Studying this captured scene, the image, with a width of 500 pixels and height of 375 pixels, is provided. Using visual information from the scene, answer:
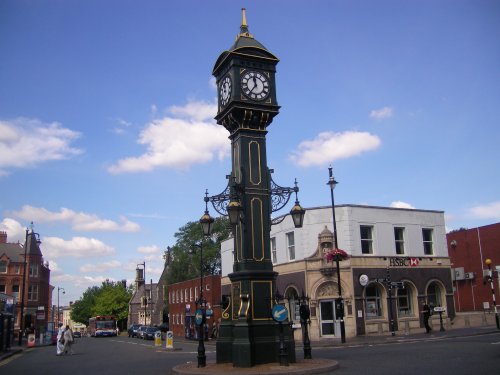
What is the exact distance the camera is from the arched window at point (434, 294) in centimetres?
3678

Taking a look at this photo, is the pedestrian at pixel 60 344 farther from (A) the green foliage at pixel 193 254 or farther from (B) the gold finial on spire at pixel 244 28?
(A) the green foliage at pixel 193 254

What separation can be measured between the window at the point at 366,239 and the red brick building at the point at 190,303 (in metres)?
14.0

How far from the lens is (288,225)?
124 ft

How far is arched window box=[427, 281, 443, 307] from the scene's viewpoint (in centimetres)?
3678

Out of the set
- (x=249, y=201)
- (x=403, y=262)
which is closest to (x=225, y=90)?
(x=249, y=201)

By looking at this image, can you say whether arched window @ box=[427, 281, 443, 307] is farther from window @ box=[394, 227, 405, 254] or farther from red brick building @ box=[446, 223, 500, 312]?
red brick building @ box=[446, 223, 500, 312]

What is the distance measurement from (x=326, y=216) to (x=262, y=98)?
18.9m

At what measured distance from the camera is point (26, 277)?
75.1 meters

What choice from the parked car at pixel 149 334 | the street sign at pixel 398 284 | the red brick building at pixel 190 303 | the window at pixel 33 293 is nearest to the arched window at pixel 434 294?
the street sign at pixel 398 284

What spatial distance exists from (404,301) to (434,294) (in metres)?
2.83

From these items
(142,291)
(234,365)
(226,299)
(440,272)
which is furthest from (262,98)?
(142,291)

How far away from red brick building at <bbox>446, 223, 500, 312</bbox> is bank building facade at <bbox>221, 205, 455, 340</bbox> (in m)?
9.26

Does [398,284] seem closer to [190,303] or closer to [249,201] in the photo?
[249,201]

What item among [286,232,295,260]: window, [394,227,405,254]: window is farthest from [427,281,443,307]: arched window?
[286,232,295,260]: window
